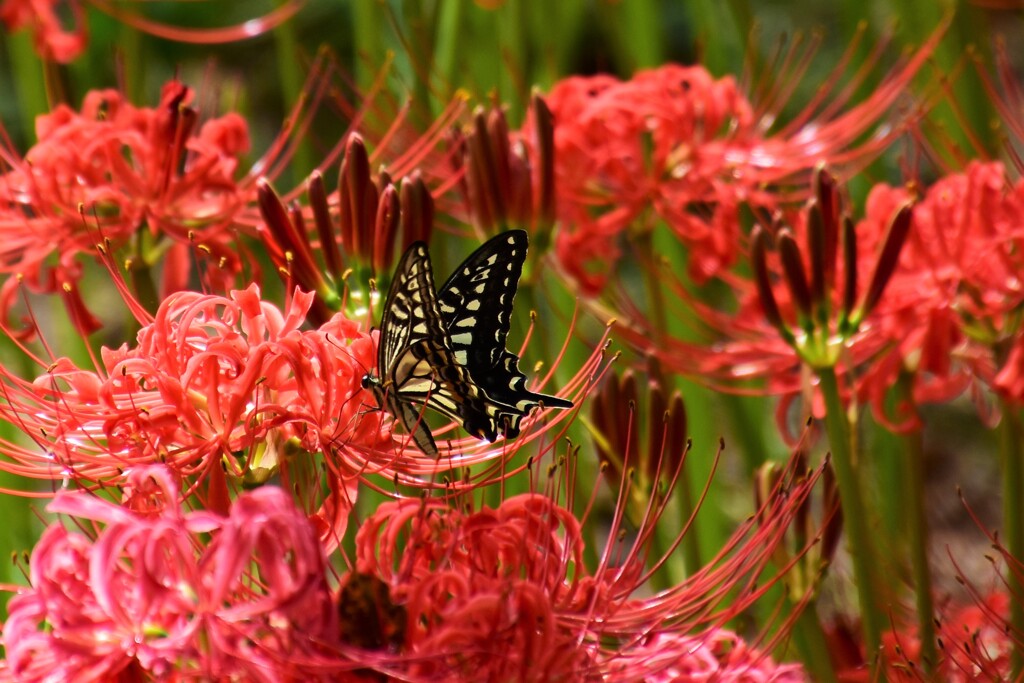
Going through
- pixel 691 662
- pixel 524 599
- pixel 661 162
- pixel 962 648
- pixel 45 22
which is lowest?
pixel 962 648

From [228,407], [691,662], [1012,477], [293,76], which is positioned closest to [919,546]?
[1012,477]

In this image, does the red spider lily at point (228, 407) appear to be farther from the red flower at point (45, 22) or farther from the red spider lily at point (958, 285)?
the red flower at point (45, 22)

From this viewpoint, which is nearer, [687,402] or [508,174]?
[508,174]

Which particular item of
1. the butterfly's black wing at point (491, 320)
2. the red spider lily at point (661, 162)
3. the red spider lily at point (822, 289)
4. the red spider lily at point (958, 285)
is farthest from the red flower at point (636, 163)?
the butterfly's black wing at point (491, 320)

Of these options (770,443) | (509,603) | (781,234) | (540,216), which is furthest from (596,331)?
(509,603)

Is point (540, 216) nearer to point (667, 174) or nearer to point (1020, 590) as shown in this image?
point (667, 174)

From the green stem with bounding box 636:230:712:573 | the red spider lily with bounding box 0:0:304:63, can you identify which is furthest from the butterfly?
the red spider lily with bounding box 0:0:304:63

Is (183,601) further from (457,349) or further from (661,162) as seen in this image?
(661,162)
